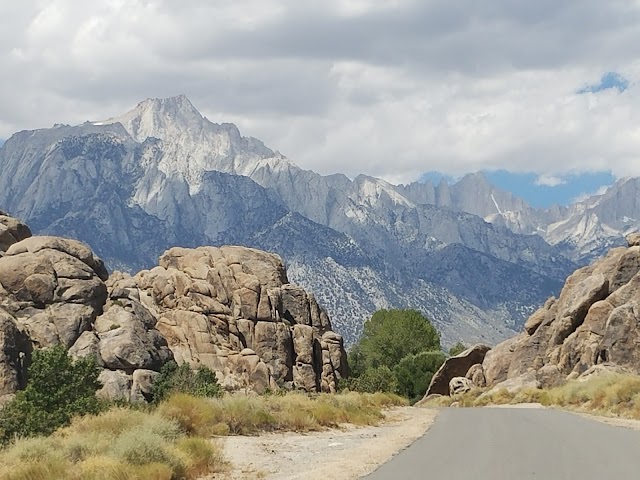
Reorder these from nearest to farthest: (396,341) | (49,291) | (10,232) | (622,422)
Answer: (622,422) → (49,291) → (10,232) → (396,341)

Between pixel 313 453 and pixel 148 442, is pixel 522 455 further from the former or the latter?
pixel 148 442

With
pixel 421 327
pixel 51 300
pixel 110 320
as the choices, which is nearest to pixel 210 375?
pixel 110 320

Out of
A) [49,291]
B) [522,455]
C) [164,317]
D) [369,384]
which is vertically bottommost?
[369,384]

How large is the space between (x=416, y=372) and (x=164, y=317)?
49214 millimetres

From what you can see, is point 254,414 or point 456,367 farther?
point 456,367

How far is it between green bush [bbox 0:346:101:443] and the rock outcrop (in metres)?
34.0

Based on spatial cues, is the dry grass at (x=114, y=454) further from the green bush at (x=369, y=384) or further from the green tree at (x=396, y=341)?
the green tree at (x=396, y=341)

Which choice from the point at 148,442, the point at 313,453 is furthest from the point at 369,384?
the point at 148,442

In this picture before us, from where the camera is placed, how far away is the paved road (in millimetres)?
15094

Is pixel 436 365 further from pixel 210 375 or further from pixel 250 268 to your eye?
pixel 210 375

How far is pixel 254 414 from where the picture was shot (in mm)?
26969

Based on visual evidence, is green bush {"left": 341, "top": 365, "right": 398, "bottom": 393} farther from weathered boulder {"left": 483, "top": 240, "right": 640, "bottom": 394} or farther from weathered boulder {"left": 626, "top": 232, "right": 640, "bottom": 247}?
weathered boulder {"left": 626, "top": 232, "right": 640, "bottom": 247}

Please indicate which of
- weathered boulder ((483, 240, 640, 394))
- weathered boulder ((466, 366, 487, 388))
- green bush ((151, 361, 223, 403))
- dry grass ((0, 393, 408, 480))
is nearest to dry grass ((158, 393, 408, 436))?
dry grass ((0, 393, 408, 480))

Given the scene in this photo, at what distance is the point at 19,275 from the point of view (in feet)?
187
